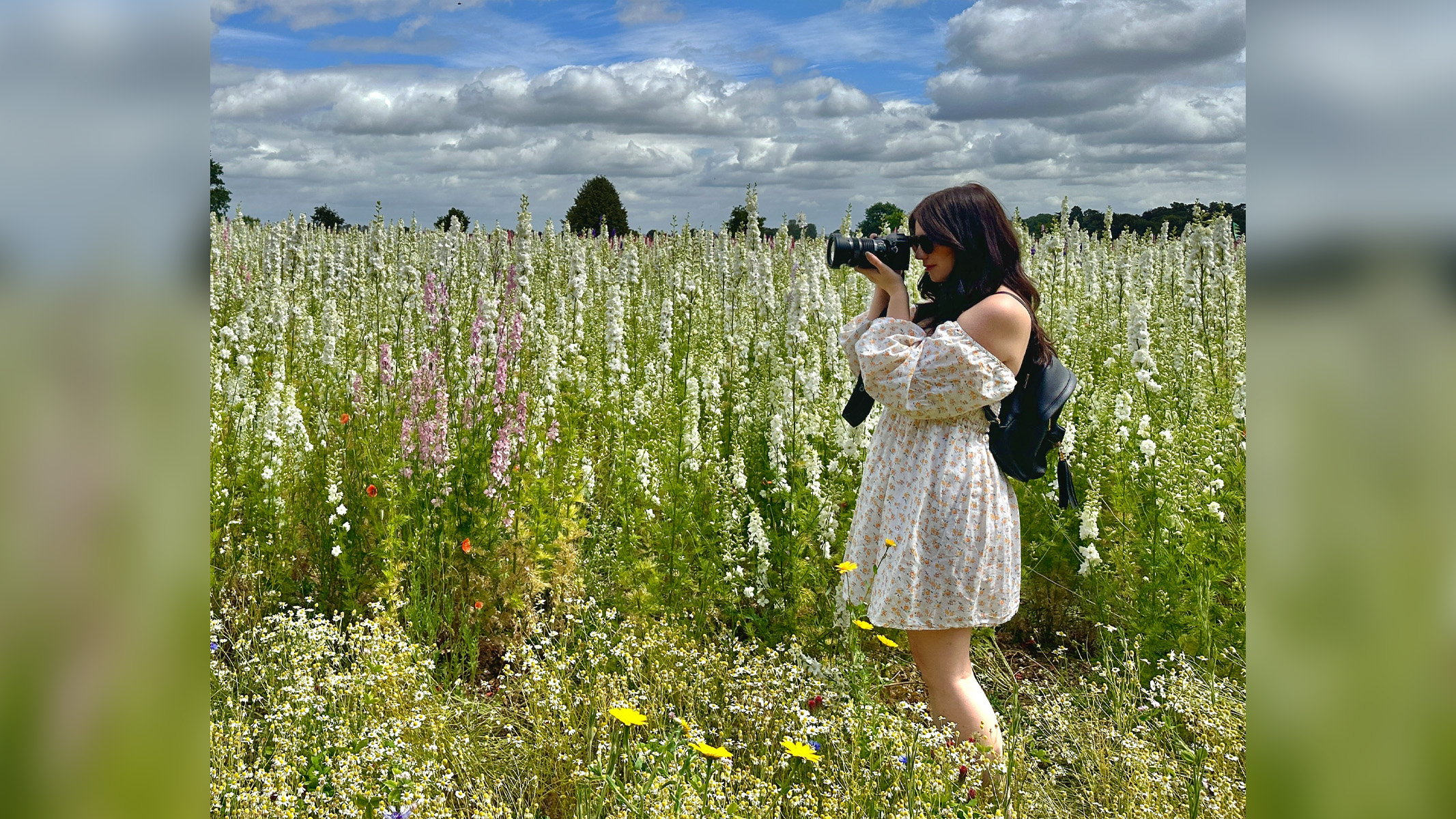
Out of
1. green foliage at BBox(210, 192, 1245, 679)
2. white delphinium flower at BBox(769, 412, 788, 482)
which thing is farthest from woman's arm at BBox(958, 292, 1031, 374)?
white delphinium flower at BBox(769, 412, 788, 482)

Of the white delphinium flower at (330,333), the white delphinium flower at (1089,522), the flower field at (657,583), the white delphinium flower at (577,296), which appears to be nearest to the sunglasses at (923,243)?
the flower field at (657,583)

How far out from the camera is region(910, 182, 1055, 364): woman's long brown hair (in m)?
2.86

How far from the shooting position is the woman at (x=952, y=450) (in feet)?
9.05

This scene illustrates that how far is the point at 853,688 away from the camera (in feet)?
9.35

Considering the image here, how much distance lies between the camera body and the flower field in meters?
0.99

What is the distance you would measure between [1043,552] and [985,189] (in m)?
1.93

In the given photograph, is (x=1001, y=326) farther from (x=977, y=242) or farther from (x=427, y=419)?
(x=427, y=419)

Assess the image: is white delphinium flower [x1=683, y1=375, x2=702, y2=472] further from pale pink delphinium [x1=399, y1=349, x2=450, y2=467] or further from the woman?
the woman

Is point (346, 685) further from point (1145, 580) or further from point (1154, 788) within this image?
point (1145, 580)

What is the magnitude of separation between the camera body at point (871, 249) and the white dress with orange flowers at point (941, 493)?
239mm

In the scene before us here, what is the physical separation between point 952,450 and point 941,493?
5.3 inches

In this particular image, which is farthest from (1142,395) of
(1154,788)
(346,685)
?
(346,685)

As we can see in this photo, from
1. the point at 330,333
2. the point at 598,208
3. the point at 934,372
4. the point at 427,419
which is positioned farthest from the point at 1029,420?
the point at 598,208

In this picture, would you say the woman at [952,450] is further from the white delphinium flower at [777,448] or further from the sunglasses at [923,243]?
the white delphinium flower at [777,448]
